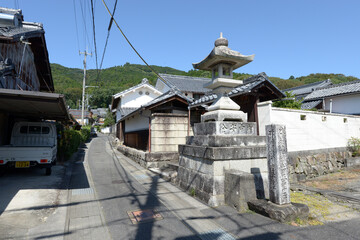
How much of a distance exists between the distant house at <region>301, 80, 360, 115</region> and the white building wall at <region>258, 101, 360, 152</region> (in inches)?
200

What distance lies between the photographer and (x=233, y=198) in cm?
528

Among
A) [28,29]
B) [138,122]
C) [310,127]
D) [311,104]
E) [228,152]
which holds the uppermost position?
[28,29]

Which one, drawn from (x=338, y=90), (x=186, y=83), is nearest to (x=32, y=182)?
(x=338, y=90)

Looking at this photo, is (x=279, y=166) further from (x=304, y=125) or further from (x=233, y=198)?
(x=304, y=125)

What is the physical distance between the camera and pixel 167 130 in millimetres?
12008

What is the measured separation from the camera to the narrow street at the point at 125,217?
4082 mm

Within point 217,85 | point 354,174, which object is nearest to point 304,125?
point 354,174

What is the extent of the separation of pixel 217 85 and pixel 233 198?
11.6 feet

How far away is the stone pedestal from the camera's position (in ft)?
18.4

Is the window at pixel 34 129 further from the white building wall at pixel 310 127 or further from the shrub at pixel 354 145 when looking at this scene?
the shrub at pixel 354 145

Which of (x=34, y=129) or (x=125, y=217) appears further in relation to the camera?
(x=34, y=129)

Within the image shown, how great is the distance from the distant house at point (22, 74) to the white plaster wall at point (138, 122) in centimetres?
480

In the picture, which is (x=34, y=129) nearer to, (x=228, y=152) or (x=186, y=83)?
(x=228, y=152)

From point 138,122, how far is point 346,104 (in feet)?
59.0
